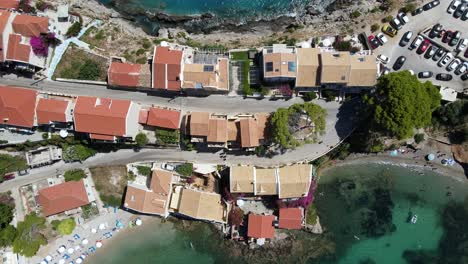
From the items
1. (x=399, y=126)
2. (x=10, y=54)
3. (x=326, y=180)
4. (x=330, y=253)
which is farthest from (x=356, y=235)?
(x=10, y=54)

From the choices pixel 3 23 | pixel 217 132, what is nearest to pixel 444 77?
pixel 217 132

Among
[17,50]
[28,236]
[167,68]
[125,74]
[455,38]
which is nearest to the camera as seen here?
[17,50]

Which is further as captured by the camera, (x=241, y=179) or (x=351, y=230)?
(x=351, y=230)

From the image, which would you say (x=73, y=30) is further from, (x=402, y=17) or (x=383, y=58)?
(x=402, y=17)


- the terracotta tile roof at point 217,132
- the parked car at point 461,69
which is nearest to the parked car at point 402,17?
the parked car at point 461,69

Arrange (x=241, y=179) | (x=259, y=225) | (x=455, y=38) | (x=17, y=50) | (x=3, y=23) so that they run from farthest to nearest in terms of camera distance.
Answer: (x=259, y=225) < (x=455, y=38) < (x=241, y=179) < (x=17, y=50) < (x=3, y=23)

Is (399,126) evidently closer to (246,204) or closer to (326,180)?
(326,180)
